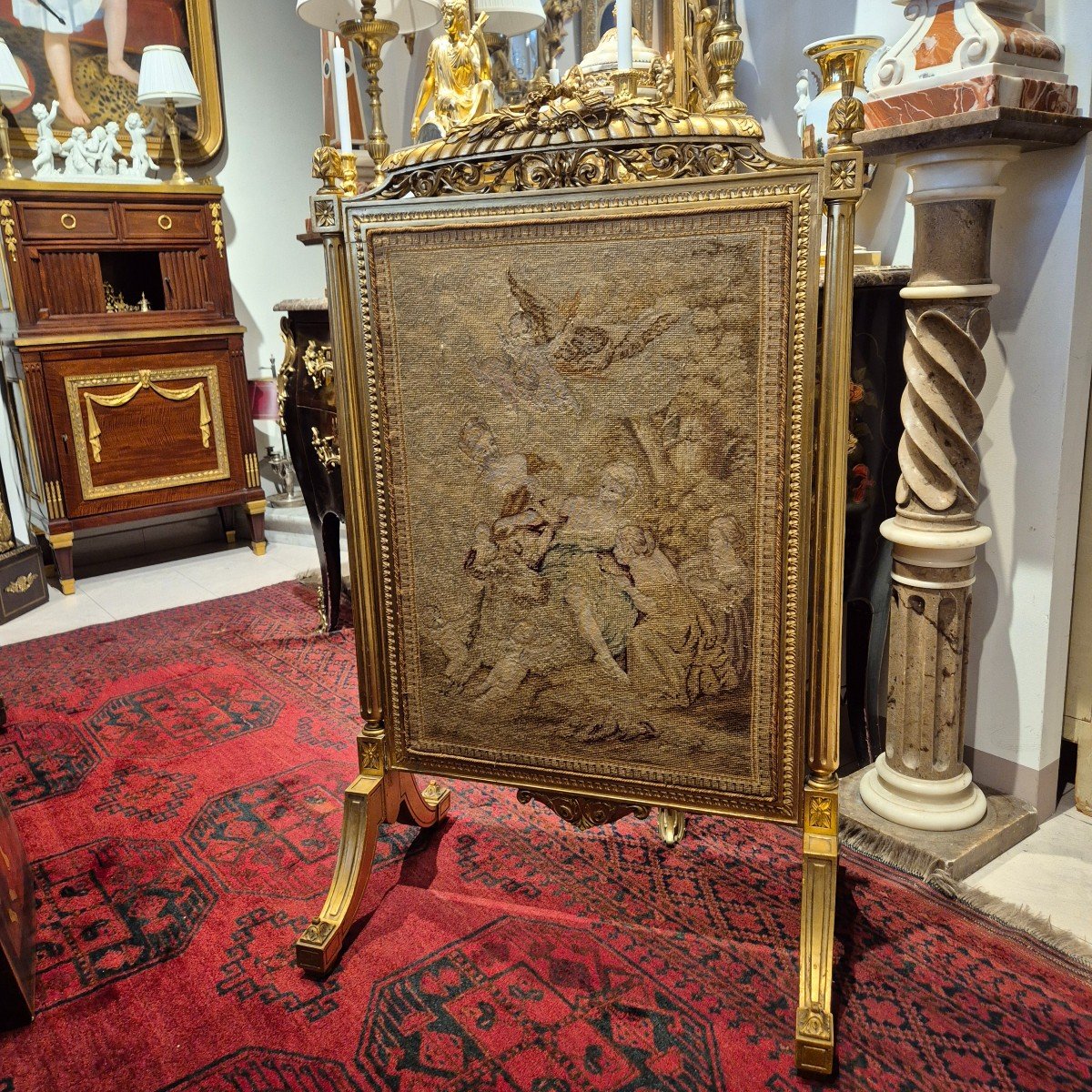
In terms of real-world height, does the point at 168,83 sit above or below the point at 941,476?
above

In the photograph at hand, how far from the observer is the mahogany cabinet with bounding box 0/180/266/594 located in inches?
147

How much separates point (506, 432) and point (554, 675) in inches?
15.2

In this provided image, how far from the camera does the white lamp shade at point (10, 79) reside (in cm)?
363

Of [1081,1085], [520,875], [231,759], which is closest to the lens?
[1081,1085]

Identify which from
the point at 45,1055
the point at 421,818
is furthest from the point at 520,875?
the point at 45,1055

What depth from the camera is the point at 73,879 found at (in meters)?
1.88

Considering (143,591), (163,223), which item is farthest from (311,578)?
(163,223)

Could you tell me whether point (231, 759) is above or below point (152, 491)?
below

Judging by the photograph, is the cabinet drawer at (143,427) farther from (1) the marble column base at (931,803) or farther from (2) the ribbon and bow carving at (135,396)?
(1) the marble column base at (931,803)

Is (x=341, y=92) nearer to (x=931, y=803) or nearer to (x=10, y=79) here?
(x=931, y=803)

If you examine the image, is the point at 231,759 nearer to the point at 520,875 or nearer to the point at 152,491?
the point at 520,875

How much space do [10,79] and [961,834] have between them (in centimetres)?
414

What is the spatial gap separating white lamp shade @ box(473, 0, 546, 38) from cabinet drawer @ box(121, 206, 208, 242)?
173 centimetres

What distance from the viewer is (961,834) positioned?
6.06 feet
